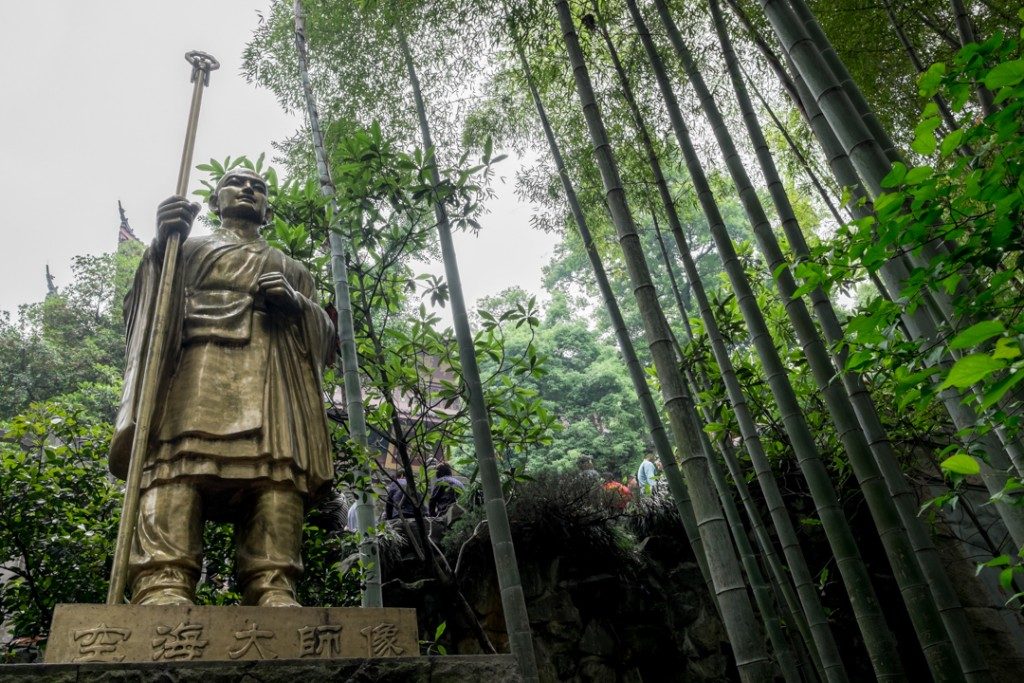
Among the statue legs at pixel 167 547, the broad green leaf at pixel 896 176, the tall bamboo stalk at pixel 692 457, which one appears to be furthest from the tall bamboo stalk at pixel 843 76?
the statue legs at pixel 167 547

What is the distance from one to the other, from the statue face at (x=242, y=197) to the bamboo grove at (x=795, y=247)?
1.01 m

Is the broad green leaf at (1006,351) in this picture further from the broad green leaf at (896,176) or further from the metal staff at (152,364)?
the metal staff at (152,364)

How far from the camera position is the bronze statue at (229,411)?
8.42 ft

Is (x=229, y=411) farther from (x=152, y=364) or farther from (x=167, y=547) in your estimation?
(x=167, y=547)

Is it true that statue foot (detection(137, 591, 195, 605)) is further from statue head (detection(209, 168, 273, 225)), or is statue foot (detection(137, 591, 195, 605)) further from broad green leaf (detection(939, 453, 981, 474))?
broad green leaf (detection(939, 453, 981, 474))

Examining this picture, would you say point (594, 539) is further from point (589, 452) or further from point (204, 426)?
point (589, 452)

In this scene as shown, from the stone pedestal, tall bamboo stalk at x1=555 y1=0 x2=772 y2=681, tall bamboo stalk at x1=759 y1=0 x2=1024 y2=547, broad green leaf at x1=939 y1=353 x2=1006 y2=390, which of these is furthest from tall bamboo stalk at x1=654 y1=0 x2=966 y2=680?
the stone pedestal

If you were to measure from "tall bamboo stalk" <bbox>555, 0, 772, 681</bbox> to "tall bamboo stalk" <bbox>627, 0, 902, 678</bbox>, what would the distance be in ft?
2.35

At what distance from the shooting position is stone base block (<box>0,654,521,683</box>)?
185 centimetres

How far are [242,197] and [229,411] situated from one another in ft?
3.68

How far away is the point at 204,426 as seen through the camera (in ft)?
8.87

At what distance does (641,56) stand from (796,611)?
4116mm

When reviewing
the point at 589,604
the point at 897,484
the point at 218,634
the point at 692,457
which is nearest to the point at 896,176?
the point at 692,457

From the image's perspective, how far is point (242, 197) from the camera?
3.44 metres
